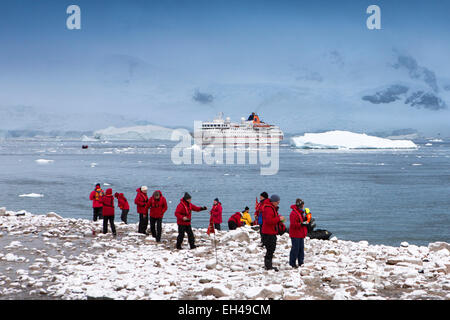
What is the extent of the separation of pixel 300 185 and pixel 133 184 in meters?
13.7

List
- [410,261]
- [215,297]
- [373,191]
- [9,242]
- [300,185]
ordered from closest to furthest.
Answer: [215,297] < [410,261] < [9,242] < [373,191] < [300,185]

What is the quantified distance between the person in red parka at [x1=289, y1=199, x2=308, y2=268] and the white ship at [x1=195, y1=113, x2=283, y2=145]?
133341mm

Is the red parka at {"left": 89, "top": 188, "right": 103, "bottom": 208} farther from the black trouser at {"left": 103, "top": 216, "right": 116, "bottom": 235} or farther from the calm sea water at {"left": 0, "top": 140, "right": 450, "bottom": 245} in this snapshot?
the calm sea water at {"left": 0, "top": 140, "right": 450, "bottom": 245}

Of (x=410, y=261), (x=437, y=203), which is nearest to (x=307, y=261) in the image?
(x=410, y=261)

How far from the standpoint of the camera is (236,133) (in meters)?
145

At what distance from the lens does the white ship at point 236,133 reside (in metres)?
144

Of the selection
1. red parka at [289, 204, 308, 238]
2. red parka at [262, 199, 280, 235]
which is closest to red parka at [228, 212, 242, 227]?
red parka at [289, 204, 308, 238]

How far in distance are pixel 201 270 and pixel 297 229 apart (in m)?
2.05

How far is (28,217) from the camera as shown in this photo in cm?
1630

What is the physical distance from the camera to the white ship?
144 meters

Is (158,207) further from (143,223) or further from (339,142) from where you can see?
(339,142)

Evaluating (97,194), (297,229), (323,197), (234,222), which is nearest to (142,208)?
(97,194)
